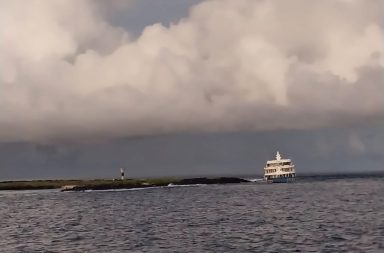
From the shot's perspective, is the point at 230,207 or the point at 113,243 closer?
the point at 113,243

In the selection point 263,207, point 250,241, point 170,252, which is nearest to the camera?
point 170,252

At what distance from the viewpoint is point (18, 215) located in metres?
103

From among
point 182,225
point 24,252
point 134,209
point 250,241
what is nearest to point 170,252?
point 250,241

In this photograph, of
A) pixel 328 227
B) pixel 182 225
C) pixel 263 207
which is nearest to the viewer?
pixel 328 227

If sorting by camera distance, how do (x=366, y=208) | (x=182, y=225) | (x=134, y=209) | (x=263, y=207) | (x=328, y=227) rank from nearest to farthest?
1. (x=328, y=227)
2. (x=182, y=225)
3. (x=366, y=208)
4. (x=263, y=207)
5. (x=134, y=209)

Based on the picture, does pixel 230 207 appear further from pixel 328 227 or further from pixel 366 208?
pixel 328 227

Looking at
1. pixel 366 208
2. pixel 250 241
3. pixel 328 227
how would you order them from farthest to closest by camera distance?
pixel 366 208
pixel 328 227
pixel 250 241

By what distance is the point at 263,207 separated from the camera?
324 feet

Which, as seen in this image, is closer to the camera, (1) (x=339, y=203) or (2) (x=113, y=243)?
(2) (x=113, y=243)

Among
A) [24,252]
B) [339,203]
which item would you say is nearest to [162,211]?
[339,203]

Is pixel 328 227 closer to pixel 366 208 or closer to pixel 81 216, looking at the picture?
pixel 366 208

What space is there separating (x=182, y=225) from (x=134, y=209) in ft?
109

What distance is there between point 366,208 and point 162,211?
Result: 1309 inches

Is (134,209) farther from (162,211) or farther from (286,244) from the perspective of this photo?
(286,244)
